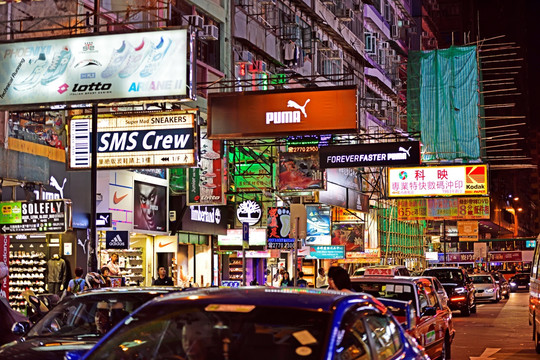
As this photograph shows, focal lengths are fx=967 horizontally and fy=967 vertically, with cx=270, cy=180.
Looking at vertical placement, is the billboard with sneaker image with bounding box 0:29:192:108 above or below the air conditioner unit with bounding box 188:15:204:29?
below

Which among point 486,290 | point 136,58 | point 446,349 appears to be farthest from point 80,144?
point 486,290

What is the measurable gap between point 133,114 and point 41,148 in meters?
2.89

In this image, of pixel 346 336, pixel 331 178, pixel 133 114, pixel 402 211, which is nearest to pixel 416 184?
pixel 331 178

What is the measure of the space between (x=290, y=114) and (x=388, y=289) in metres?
10.9

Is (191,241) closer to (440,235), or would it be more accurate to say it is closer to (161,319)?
(161,319)

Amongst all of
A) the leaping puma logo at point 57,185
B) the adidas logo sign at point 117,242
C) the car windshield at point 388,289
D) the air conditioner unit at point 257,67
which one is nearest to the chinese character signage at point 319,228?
the air conditioner unit at point 257,67

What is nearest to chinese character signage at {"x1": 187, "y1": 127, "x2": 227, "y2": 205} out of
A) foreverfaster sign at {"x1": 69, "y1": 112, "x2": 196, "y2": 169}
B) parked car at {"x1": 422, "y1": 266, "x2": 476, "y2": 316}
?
foreverfaster sign at {"x1": 69, "y1": 112, "x2": 196, "y2": 169}

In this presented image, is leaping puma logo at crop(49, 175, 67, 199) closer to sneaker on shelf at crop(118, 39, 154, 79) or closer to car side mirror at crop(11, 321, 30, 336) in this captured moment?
sneaker on shelf at crop(118, 39, 154, 79)

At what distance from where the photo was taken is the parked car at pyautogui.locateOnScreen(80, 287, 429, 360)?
19.9ft

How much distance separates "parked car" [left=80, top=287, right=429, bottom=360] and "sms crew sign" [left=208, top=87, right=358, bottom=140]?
19.4 m

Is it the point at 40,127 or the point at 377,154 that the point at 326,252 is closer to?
the point at 377,154

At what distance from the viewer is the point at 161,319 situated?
6395 mm

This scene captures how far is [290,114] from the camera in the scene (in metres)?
26.2

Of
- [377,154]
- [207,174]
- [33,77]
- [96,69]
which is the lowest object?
[207,174]
